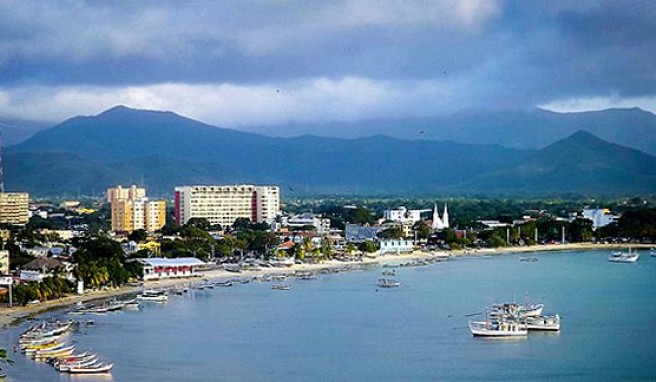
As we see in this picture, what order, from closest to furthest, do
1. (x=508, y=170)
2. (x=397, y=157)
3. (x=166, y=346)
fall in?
(x=166, y=346) < (x=508, y=170) < (x=397, y=157)

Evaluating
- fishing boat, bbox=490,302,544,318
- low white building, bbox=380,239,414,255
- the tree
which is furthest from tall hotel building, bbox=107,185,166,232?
fishing boat, bbox=490,302,544,318

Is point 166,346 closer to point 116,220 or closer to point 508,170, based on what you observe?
point 116,220

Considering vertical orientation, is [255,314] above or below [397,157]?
below

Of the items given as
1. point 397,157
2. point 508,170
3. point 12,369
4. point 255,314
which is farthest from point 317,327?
point 397,157

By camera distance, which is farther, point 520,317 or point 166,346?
point 520,317

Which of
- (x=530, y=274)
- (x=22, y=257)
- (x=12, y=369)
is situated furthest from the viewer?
(x=530, y=274)

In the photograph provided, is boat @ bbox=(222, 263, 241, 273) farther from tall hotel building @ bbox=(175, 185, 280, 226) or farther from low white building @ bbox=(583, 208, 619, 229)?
low white building @ bbox=(583, 208, 619, 229)

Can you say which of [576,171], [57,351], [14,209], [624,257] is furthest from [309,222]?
[576,171]
